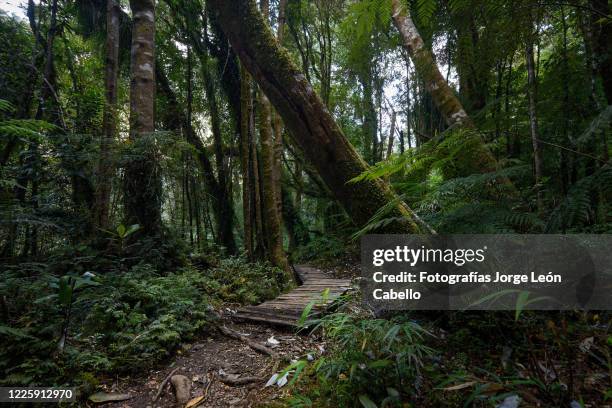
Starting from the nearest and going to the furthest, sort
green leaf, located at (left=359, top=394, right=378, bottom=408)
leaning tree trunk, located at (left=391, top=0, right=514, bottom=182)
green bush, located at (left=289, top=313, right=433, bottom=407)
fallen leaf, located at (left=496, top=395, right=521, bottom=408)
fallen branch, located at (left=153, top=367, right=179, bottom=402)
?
fallen leaf, located at (left=496, top=395, right=521, bottom=408) → green leaf, located at (left=359, top=394, right=378, bottom=408) → green bush, located at (left=289, top=313, right=433, bottom=407) → fallen branch, located at (left=153, top=367, right=179, bottom=402) → leaning tree trunk, located at (left=391, top=0, right=514, bottom=182)

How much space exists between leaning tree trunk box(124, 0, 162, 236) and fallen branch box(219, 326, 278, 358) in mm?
2520

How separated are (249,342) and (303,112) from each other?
251 cm

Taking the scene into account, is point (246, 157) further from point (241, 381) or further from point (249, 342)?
point (241, 381)

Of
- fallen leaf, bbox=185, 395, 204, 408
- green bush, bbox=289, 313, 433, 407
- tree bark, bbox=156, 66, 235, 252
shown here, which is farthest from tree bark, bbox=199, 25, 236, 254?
green bush, bbox=289, 313, 433, 407

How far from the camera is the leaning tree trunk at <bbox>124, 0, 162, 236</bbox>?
16.3 feet

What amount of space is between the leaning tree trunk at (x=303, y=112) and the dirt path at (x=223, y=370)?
1.43 m

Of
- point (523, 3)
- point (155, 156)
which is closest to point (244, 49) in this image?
point (523, 3)

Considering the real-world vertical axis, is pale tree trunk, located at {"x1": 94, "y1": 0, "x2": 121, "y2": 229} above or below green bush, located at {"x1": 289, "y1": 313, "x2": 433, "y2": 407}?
above

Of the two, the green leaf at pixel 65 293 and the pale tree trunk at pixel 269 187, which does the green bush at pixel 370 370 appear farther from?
the pale tree trunk at pixel 269 187

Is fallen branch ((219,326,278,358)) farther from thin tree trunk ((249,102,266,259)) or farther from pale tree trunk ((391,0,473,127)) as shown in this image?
thin tree trunk ((249,102,266,259))

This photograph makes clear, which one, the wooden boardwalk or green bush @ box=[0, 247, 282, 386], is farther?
the wooden boardwalk

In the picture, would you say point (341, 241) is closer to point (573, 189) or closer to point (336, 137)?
point (336, 137)

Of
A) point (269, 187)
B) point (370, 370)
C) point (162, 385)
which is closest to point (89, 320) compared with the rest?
point (162, 385)

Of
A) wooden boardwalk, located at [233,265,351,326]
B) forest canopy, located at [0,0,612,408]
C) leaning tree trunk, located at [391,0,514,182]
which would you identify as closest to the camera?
forest canopy, located at [0,0,612,408]
